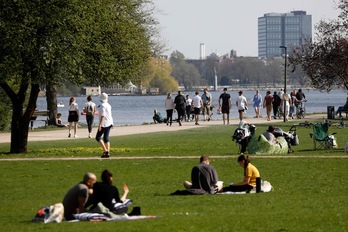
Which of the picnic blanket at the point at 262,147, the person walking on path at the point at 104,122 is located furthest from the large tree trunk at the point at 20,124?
the picnic blanket at the point at 262,147

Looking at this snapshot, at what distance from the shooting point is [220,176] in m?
25.7

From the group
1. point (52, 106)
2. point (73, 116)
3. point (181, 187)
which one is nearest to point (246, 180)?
point (181, 187)

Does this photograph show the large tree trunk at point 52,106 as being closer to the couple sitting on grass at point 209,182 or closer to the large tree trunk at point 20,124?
the large tree trunk at point 20,124

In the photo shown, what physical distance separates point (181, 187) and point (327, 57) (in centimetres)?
3836

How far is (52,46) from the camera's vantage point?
3275 centimetres

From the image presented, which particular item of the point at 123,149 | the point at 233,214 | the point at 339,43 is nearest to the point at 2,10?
the point at 123,149

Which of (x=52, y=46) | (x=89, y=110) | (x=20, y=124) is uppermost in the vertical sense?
(x=52, y=46)

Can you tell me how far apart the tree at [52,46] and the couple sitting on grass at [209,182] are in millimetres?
11607

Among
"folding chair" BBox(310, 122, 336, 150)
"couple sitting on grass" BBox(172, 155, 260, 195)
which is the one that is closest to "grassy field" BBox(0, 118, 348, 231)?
"couple sitting on grass" BBox(172, 155, 260, 195)

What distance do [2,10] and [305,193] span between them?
13778mm

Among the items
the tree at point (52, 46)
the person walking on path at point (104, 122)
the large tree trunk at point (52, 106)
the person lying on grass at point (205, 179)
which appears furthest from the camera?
the large tree trunk at point (52, 106)

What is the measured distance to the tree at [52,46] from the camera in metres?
32.3

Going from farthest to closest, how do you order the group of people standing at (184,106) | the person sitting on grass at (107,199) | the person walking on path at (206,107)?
the person walking on path at (206,107) → the group of people standing at (184,106) → the person sitting on grass at (107,199)

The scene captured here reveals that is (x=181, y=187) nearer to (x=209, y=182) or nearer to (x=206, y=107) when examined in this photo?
(x=209, y=182)
